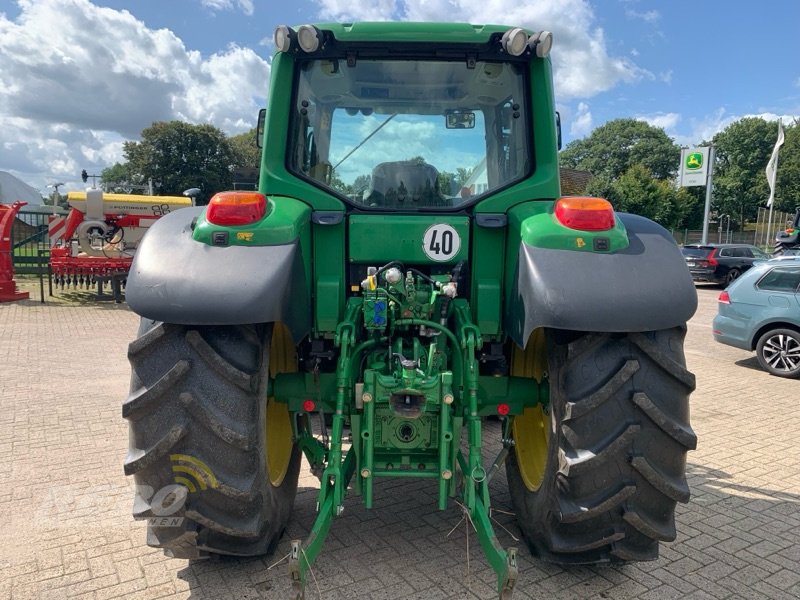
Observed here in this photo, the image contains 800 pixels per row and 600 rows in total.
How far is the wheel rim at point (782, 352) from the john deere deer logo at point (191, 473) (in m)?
8.08

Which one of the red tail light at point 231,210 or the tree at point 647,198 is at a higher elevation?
the tree at point 647,198

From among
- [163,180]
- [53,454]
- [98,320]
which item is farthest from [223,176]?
[53,454]

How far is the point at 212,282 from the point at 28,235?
74.6ft

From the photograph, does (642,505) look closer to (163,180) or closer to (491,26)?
(491,26)

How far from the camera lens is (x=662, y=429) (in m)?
2.56

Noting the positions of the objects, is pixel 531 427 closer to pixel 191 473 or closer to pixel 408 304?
pixel 408 304

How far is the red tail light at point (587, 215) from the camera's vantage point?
273 centimetres

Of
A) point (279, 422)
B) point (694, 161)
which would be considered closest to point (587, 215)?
point (279, 422)

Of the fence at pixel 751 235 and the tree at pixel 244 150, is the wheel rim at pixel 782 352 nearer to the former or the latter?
the fence at pixel 751 235

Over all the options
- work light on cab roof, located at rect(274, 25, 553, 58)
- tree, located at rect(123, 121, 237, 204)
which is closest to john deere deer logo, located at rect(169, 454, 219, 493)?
work light on cab roof, located at rect(274, 25, 553, 58)

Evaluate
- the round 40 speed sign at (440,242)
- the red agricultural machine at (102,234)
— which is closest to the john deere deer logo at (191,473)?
the round 40 speed sign at (440,242)

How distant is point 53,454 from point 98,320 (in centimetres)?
771

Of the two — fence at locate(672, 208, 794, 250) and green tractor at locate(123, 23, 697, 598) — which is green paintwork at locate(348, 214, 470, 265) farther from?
fence at locate(672, 208, 794, 250)

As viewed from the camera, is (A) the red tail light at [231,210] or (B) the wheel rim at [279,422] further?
(B) the wheel rim at [279,422]
